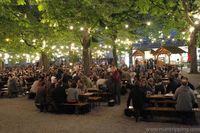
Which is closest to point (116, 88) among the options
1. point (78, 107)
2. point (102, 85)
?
point (102, 85)

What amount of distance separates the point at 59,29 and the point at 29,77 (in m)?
4.78

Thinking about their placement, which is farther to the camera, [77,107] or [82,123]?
[77,107]

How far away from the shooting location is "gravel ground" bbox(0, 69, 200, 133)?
12500 mm

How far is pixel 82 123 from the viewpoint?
45.8 ft

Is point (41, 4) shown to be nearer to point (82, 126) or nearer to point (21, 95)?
point (82, 126)

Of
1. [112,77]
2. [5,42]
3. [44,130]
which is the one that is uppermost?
[5,42]

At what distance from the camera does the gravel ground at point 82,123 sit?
41.0 ft

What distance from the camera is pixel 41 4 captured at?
40.4 ft

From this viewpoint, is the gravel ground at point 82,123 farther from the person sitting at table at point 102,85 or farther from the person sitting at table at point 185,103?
the person sitting at table at point 102,85

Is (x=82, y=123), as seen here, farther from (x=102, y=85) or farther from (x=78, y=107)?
(x=102, y=85)

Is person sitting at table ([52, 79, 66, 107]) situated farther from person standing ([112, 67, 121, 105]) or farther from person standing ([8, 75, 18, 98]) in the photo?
person standing ([8, 75, 18, 98])

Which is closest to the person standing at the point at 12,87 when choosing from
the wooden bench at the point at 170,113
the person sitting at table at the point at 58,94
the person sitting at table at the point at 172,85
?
the person sitting at table at the point at 58,94

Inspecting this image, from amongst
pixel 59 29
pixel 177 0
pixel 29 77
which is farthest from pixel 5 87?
pixel 177 0

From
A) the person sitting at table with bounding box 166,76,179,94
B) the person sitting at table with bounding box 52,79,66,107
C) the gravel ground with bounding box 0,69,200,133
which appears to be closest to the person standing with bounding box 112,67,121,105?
the gravel ground with bounding box 0,69,200,133
